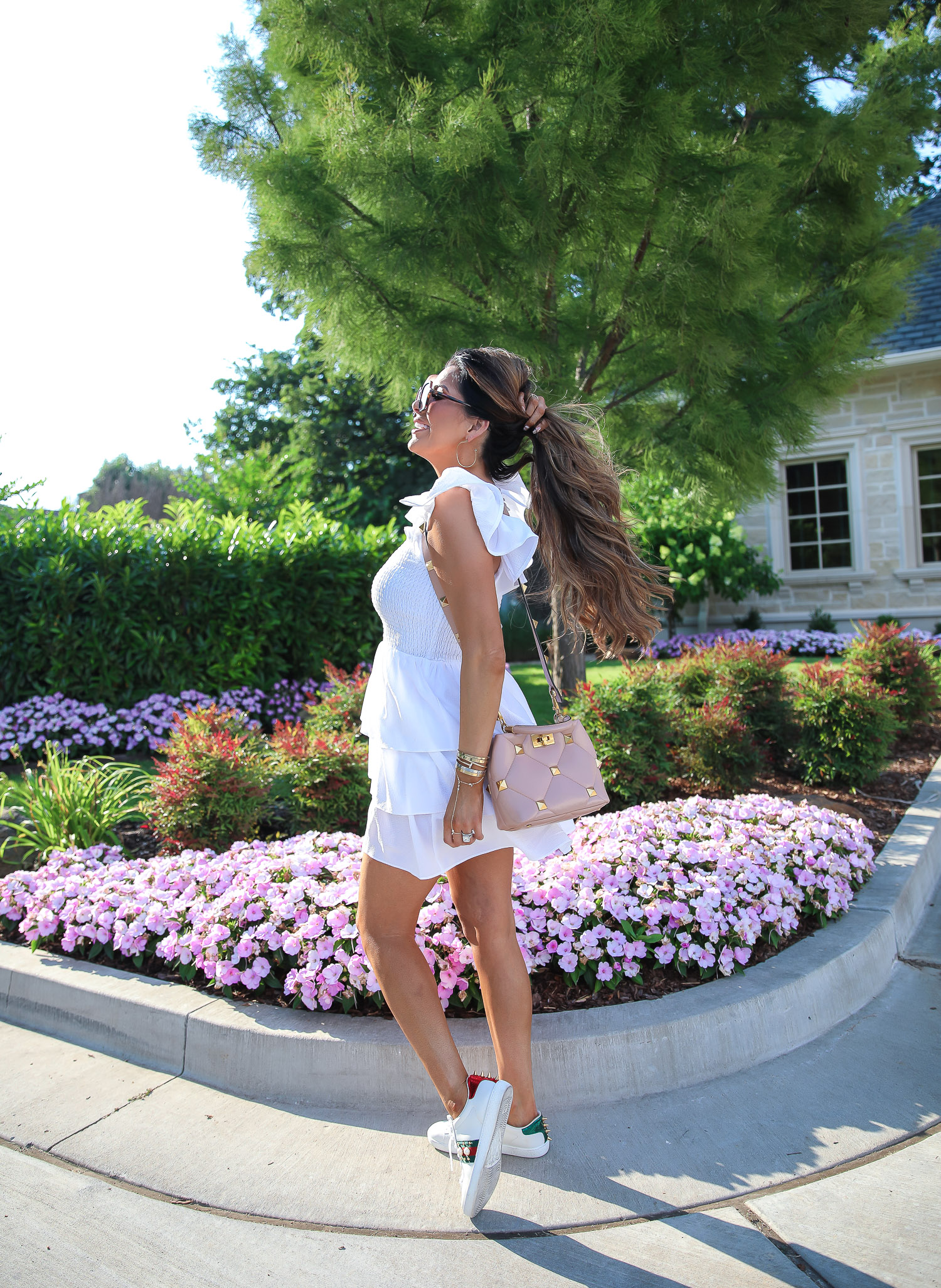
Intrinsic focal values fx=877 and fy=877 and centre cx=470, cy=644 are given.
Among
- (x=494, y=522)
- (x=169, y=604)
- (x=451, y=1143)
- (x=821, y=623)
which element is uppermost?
(x=821, y=623)

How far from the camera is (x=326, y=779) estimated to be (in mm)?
4020

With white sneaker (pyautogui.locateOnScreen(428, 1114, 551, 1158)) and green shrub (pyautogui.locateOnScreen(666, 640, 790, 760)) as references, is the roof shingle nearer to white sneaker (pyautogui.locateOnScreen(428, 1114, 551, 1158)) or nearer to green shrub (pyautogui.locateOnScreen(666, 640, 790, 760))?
green shrub (pyautogui.locateOnScreen(666, 640, 790, 760))

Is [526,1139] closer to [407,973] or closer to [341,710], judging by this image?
[407,973]

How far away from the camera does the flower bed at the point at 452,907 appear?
8.87 feet

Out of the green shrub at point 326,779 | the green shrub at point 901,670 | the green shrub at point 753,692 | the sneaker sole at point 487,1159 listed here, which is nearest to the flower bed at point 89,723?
the green shrub at point 326,779

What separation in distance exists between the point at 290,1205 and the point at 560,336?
421cm

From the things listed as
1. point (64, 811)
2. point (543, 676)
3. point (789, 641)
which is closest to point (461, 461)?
point (64, 811)

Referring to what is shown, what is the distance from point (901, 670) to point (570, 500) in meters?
4.76

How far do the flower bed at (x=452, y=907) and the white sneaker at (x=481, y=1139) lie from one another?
0.67 m

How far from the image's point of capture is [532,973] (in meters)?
2.78

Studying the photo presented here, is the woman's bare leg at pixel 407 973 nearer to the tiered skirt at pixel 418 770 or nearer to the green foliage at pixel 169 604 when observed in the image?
Answer: the tiered skirt at pixel 418 770

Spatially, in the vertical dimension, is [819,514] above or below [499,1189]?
above

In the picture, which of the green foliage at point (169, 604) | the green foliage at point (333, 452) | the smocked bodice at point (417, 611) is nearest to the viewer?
the smocked bodice at point (417, 611)

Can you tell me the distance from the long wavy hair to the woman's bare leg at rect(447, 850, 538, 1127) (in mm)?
706
